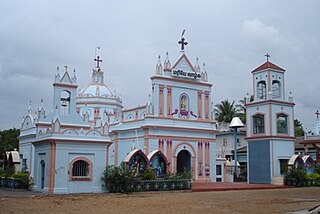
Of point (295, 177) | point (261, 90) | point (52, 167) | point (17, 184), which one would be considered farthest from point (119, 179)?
point (261, 90)

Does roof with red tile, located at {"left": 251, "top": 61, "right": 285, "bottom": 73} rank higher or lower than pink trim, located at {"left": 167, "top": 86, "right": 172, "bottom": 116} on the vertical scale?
higher

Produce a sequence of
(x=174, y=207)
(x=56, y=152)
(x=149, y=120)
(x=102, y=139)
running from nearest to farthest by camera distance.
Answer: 1. (x=174, y=207)
2. (x=56, y=152)
3. (x=102, y=139)
4. (x=149, y=120)

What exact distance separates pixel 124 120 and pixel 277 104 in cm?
1303

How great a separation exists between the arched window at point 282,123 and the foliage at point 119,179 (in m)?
15.1

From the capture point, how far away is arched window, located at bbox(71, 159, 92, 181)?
82.8ft

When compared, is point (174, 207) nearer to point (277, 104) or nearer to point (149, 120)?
point (149, 120)

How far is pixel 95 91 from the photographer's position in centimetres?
4519

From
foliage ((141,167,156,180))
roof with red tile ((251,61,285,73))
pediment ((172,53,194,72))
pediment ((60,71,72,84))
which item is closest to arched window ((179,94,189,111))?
pediment ((172,53,194,72))

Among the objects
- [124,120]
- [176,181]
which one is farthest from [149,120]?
[176,181]

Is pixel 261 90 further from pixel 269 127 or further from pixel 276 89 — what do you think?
pixel 269 127

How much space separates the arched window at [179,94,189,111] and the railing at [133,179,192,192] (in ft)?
29.2

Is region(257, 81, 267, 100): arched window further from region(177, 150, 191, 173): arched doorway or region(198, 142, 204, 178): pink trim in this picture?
region(177, 150, 191, 173): arched doorway

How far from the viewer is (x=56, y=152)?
2472cm

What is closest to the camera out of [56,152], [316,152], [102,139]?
[56,152]
